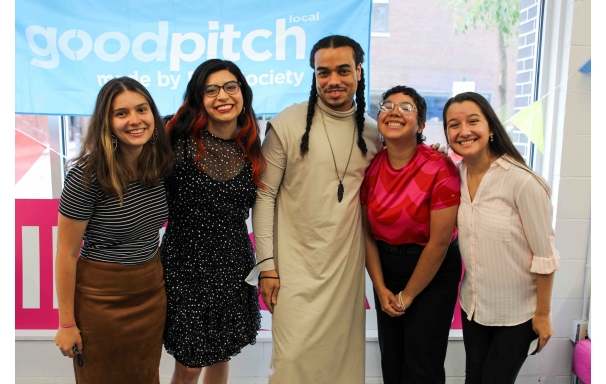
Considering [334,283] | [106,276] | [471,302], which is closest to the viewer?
[106,276]

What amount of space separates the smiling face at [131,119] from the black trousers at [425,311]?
1.00 metres

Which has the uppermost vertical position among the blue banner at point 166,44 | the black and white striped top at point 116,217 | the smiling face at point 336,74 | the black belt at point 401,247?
the blue banner at point 166,44

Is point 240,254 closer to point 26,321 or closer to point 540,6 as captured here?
point 26,321

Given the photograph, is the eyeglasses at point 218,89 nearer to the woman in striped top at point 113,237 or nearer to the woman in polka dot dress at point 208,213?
the woman in polka dot dress at point 208,213

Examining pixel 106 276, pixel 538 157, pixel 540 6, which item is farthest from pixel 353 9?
pixel 106 276

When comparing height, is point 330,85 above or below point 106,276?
above

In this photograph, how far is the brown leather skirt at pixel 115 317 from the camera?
5.24 feet

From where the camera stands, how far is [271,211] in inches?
73.3

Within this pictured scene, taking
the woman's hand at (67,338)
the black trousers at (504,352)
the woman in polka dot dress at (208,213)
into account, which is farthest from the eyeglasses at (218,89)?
the black trousers at (504,352)

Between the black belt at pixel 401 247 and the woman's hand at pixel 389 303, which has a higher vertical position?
the black belt at pixel 401 247

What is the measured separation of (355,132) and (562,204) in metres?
1.39

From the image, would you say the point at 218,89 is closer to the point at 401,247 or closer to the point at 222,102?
the point at 222,102

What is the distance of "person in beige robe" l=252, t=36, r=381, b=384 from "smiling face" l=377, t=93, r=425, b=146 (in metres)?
0.14

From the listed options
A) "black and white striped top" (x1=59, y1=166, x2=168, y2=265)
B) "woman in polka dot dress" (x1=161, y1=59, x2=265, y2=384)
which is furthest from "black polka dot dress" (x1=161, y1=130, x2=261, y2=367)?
"black and white striped top" (x1=59, y1=166, x2=168, y2=265)
